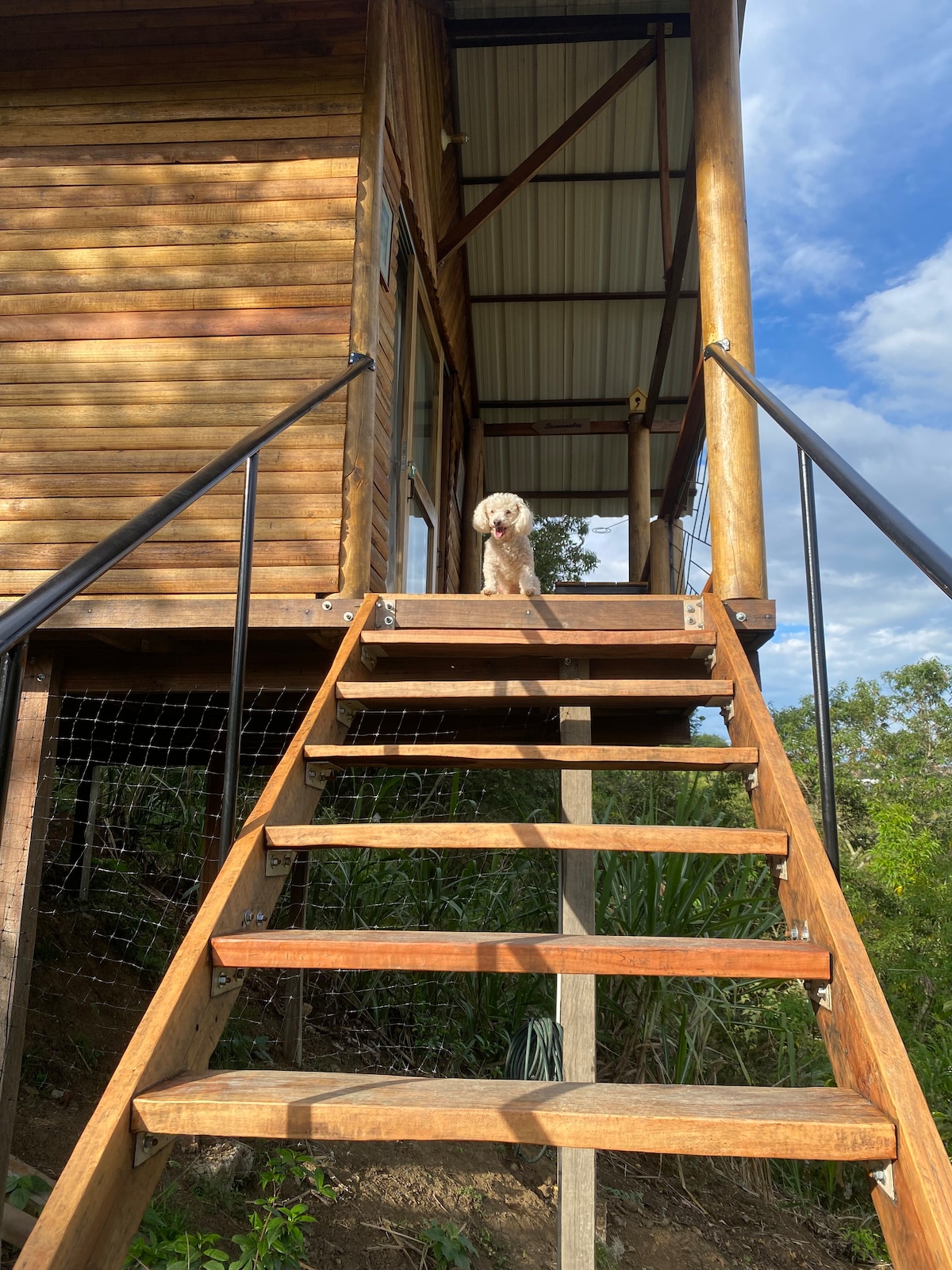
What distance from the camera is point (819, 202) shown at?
110 metres

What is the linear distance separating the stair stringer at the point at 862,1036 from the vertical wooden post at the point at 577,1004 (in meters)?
0.95

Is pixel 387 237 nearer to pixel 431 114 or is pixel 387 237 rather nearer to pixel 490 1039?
pixel 431 114

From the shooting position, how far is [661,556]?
5617 millimetres

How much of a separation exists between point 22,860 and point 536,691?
2.13 metres

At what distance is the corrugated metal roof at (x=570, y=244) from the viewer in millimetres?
6301

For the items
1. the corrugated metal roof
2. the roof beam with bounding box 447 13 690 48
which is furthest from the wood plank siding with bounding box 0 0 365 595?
the corrugated metal roof

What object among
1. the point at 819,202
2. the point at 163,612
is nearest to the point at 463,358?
the point at 163,612

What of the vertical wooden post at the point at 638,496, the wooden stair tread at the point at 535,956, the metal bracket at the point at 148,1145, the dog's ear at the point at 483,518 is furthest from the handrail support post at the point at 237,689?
the vertical wooden post at the point at 638,496

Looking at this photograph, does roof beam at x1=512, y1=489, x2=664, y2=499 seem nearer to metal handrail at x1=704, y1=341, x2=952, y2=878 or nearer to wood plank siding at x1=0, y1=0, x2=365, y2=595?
wood plank siding at x1=0, y1=0, x2=365, y2=595

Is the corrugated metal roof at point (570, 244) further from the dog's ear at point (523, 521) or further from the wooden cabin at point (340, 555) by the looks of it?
the dog's ear at point (523, 521)

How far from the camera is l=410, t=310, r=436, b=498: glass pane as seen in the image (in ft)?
19.8

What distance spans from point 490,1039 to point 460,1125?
3.89m

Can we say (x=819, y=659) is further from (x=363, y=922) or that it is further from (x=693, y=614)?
(x=363, y=922)

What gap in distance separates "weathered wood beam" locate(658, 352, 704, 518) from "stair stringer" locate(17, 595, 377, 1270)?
2527 millimetres
